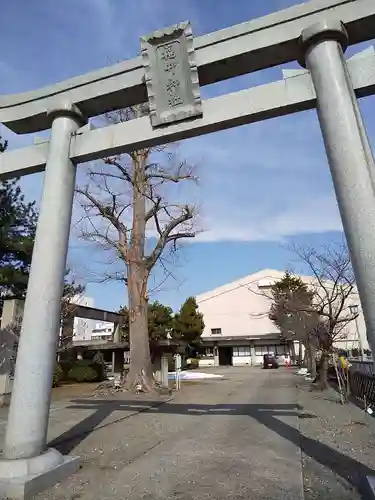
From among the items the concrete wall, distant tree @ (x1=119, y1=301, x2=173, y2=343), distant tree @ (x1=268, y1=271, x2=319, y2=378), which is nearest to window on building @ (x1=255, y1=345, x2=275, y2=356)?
the concrete wall

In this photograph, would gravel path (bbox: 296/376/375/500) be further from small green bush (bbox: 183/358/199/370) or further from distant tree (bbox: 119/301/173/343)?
small green bush (bbox: 183/358/199/370)

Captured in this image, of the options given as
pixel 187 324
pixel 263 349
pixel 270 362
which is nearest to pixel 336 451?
pixel 270 362

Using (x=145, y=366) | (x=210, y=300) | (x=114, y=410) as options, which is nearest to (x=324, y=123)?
(x=114, y=410)

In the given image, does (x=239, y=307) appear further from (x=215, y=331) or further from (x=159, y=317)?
(x=159, y=317)

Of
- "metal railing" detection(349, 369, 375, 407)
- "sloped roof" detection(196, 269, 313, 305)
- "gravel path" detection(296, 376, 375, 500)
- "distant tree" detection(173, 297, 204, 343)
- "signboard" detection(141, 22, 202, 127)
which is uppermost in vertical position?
"sloped roof" detection(196, 269, 313, 305)

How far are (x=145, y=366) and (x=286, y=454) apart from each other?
10.2 meters

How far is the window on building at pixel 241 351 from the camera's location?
47.9m

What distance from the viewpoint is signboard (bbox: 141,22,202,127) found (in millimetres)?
5008

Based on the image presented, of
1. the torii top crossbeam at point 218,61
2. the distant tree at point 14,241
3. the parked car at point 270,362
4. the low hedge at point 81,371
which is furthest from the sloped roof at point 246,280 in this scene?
the torii top crossbeam at point 218,61

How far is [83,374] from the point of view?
69.6 ft

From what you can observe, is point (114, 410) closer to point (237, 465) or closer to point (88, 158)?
point (237, 465)

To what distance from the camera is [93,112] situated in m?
5.67

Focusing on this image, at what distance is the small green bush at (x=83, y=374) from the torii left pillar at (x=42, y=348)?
1761 centimetres

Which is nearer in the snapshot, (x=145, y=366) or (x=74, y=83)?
(x=74, y=83)
